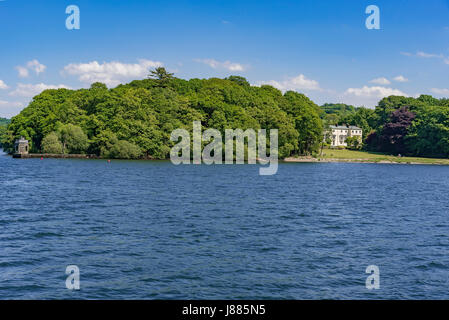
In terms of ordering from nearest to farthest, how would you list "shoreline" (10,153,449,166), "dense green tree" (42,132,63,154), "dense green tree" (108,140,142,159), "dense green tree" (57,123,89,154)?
"dense green tree" (108,140,142,159) → "shoreline" (10,153,449,166) → "dense green tree" (57,123,89,154) → "dense green tree" (42,132,63,154)

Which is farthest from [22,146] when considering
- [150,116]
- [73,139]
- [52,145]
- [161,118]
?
[161,118]

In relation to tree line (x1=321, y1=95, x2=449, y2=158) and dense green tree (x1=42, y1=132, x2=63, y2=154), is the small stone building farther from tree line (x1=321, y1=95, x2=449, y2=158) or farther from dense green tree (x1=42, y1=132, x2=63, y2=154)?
→ tree line (x1=321, y1=95, x2=449, y2=158)

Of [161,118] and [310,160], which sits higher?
[161,118]

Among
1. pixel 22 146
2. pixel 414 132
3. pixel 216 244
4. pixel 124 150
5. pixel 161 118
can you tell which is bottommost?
pixel 216 244

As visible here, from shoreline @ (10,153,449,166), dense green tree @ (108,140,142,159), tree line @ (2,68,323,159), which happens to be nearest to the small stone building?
shoreline @ (10,153,449,166)

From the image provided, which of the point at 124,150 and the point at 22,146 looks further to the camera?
the point at 22,146

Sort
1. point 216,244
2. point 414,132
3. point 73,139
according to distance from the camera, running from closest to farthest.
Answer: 1. point 216,244
2. point 73,139
3. point 414,132

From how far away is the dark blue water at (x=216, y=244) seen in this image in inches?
811

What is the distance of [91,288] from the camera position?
65.9 ft

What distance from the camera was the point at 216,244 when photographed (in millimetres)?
27859

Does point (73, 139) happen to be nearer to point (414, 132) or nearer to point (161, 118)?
point (161, 118)

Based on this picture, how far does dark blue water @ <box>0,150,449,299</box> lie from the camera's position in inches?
811
